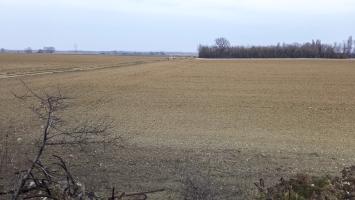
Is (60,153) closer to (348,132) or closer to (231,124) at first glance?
(231,124)

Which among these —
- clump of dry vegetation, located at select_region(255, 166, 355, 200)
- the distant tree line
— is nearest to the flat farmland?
clump of dry vegetation, located at select_region(255, 166, 355, 200)

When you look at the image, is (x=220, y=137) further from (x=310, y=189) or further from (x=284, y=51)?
(x=284, y=51)

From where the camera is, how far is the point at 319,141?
13875mm

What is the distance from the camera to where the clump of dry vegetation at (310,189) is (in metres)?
6.87

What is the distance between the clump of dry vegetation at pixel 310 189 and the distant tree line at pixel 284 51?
150 m

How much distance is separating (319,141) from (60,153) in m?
6.61

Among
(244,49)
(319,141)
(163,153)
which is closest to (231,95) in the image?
(319,141)

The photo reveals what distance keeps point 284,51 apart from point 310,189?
15441 cm

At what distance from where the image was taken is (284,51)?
158 m

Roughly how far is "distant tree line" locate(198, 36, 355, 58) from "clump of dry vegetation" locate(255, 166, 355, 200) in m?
150

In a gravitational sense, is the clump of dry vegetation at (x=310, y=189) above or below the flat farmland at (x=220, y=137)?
above

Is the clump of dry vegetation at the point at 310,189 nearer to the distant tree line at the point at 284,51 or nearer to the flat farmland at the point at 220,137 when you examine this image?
the flat farmland at the point at 220,137

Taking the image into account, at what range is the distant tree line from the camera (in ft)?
505

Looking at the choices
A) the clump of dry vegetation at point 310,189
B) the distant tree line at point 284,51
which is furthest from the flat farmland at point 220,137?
the distant tree line at point 284,51
